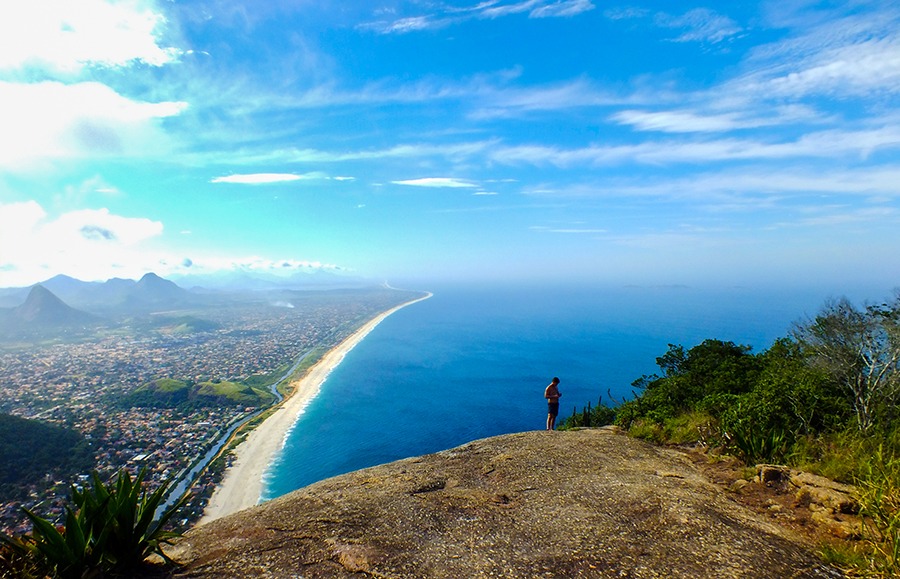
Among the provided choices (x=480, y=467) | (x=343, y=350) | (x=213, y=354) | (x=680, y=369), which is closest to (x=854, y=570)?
(x=480, y=467)

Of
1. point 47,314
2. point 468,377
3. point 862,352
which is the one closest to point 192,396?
point 468,377

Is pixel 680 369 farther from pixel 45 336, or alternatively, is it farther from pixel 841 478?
pixel 45 336

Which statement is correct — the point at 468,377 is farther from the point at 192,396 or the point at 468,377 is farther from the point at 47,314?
the point at 47,314

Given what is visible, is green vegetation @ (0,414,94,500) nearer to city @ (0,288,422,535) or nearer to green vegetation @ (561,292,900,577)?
city @ (0,288,422,535)

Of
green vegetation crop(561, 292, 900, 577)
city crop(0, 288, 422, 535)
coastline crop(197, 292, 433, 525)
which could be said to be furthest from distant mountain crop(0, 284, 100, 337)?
green vegetation crop(561, 292, 900, 577)

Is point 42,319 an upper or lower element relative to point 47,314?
lower
